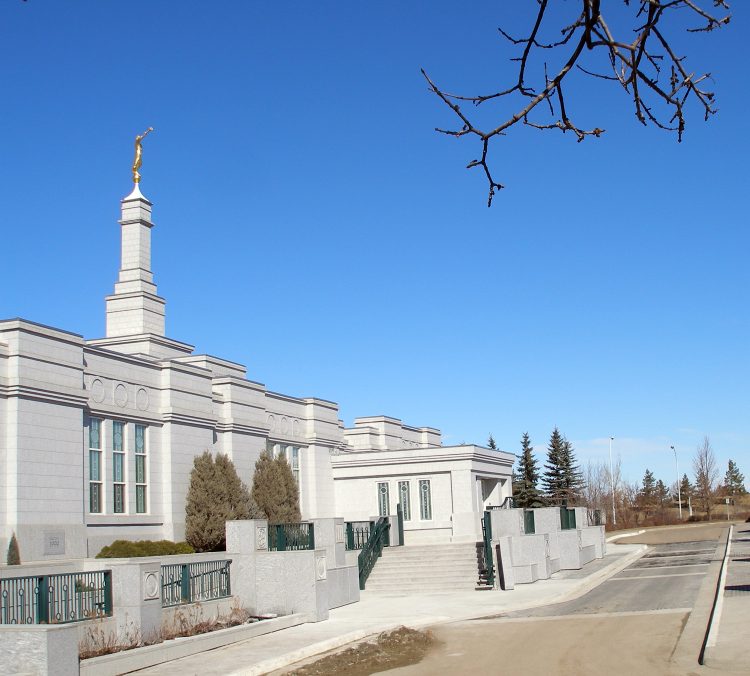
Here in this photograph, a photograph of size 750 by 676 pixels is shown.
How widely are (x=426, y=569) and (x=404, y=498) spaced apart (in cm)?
1193

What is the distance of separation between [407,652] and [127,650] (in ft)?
14.7

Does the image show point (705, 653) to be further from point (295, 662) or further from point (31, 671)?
point (31, 671)

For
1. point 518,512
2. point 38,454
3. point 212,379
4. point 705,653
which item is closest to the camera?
point 705,653

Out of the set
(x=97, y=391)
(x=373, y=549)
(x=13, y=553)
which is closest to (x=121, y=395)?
(x=97, y=391)

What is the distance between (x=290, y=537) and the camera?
78.4 feet

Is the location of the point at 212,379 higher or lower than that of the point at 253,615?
higher

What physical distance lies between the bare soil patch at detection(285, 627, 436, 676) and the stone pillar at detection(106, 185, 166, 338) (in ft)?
70.7

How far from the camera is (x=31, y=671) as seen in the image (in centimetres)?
1239

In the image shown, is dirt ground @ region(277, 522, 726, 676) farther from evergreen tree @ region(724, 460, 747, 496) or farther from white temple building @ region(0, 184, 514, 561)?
evergreen tree @ region(724, 460, 747, 496)

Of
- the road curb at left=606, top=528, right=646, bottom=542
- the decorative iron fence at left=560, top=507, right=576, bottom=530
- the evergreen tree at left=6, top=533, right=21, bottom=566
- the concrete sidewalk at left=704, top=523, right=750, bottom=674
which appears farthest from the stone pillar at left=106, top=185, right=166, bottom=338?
the road curb at left=606, top=528, right=646, bottom=542

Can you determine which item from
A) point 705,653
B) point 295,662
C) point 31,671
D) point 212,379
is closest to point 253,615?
point 295,662

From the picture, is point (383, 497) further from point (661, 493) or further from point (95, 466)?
point (661, 493)

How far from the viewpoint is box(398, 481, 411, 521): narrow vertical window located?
41.2 meters

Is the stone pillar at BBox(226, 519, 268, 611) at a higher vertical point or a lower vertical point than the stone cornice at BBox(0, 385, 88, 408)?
lower
